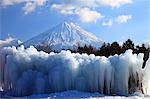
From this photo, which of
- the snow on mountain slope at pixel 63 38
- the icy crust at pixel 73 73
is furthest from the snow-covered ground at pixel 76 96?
the snow on mountain slope at pixel 63 38

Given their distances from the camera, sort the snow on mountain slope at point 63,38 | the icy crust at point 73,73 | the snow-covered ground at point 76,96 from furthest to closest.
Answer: the snow on mountain slope at point 63,38 → the icy crust at point 73,73 → the snow-covered ground at point 76,96

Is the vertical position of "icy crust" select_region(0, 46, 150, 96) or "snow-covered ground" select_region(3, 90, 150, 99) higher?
"icy crust" select_region(0, 46, 150, 96)

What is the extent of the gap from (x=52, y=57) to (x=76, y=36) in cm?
7114

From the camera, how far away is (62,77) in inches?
974

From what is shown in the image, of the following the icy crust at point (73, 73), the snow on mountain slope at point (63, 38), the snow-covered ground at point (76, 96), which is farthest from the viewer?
the snow on mountain slope at point (63, 38)

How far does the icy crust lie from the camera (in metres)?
24.3

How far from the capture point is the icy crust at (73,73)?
24.3m

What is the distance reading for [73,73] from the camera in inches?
974

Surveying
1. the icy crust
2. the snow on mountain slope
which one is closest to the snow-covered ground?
the icy crust

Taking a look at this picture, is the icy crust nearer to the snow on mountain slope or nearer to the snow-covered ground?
the snow-covered ground

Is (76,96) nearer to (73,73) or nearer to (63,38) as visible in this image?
(73,73)

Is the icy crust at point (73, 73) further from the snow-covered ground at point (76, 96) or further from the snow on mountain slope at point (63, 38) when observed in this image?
the snow on mountain slope at point (63, 38)

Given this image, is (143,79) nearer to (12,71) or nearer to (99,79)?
(99,79)

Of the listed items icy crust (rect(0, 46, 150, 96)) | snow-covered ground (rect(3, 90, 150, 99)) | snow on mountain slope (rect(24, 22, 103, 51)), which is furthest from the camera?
snow on mountain slope (rect(24, 22, 103, 51))
